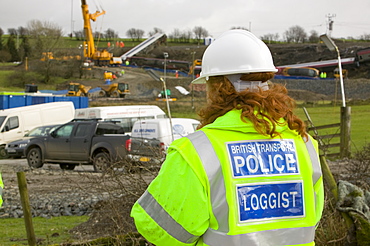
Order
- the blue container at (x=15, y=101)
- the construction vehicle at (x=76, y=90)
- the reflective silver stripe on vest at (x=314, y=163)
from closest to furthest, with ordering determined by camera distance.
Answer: the reflective silver stripe on vest at (x=314, y=163), the blue container at (x=15, y=101), the construction vehicle at (x=76, y=90)

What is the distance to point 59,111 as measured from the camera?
26469mm

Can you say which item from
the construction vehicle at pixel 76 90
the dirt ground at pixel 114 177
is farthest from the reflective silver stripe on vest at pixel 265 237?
the construction vehicle at pixel 76 90

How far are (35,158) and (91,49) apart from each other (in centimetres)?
5137

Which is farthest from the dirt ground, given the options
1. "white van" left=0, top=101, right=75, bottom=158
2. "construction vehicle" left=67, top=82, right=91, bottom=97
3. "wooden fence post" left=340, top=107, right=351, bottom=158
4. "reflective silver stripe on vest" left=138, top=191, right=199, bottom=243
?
"wooden fence post" left=340, top=107, right=351, bottom=158

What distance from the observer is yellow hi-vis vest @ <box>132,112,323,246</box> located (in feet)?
7.15

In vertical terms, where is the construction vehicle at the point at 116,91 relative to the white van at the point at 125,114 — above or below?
below

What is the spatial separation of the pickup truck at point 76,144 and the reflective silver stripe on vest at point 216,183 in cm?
1309

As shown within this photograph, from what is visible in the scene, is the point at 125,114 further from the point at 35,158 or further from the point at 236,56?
the point at 236,56

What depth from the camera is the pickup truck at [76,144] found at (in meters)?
15.8

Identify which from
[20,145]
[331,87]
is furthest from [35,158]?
[331,87]

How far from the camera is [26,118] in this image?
24.8m

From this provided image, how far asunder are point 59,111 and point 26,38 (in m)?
79.7

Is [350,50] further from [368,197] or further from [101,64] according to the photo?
[368,197]

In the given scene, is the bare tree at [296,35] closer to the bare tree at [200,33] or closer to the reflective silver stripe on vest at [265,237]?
the bare tree at [200,33]
